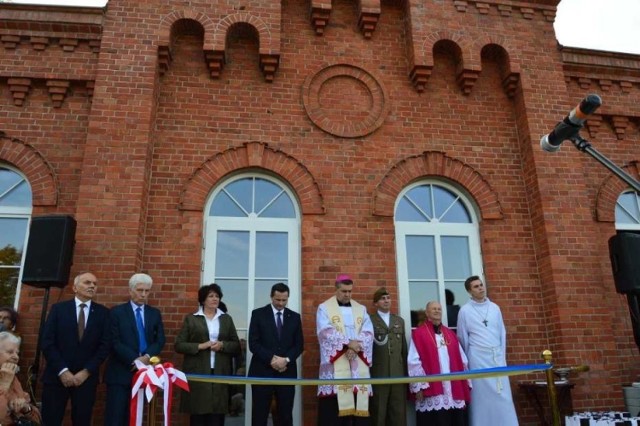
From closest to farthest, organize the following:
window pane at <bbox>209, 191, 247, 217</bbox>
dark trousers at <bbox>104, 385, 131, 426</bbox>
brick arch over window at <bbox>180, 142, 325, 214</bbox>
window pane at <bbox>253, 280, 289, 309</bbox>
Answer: dark trousers at <bbox>104, 385, 131, 426</bbox> < window pane at <bbox>253, 280, 289, 309</bbox> < brick arch over window at <bbox>180, 142, 325, 214</bbox> < window pane at <bbox>209, 191, 247, 217</bbox>

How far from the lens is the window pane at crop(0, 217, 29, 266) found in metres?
6.43

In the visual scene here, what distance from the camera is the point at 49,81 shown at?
687 cm

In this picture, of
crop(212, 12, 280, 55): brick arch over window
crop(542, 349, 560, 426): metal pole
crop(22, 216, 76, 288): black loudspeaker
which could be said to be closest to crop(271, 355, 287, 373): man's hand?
crop(22, 216, 76, 288): black loudspeaker

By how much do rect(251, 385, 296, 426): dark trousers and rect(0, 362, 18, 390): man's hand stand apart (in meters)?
2.42

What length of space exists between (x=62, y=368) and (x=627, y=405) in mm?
6771

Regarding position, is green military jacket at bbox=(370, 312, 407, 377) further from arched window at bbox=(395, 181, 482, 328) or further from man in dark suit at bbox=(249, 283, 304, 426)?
man in dark suit at bbox=(249, 283, 304, 426)

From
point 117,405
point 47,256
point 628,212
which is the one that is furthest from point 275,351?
point 628,212

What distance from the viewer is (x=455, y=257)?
7.12m

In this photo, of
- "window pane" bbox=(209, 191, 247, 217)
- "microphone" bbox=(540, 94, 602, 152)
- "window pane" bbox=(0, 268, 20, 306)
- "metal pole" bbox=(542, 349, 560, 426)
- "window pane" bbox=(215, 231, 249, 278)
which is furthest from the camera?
"window pane" bbox=(209, 191, 247, 217)

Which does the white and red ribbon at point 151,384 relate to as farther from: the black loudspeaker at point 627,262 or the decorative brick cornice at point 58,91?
the black loudspeaker at point 627,262

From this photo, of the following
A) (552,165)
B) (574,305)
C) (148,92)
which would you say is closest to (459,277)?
(574,305)

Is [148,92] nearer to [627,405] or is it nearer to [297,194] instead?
[297,194]

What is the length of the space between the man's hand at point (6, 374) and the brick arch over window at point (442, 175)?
4.77 metres

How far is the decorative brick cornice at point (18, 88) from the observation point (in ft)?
22.4
